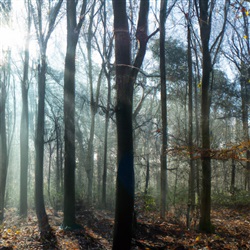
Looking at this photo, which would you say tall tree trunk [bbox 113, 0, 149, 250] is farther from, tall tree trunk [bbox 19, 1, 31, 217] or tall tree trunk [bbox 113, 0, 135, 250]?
tall tree trunk [bbox 19, 1, 31, 217]

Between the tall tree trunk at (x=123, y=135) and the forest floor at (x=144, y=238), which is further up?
the tall tree trunk at (x=123, y=135)

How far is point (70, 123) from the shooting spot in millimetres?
9758

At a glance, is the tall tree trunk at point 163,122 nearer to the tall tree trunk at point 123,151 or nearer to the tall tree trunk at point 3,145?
the tall tree trunk at point 123,151

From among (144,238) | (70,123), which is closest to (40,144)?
(70,123)

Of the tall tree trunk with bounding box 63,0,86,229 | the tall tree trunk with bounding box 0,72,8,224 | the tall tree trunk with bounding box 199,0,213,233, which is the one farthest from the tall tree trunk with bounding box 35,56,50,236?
the tall tree trunk with bounding box 199,0,213,233

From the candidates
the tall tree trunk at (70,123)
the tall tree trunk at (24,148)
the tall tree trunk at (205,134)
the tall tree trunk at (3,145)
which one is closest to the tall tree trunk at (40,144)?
the tall tree trunk at (24,148)

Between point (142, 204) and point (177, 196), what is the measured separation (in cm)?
279

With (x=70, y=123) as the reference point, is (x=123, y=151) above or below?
below

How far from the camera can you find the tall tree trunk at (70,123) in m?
9.37

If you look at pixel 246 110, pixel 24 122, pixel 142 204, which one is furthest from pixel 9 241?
pixel 246 110

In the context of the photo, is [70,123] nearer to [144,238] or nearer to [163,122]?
[163,122]

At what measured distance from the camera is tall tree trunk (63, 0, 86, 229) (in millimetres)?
9367

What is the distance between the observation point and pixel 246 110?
18406mm

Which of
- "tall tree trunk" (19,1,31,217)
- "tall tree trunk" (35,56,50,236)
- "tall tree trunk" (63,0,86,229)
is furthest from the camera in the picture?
"tall tree trunk" (19,1,31,217)
